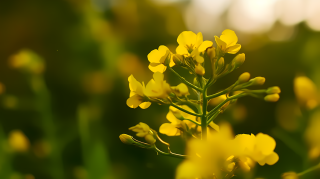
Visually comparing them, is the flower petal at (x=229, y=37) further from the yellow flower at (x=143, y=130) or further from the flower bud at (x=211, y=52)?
the yellow flower at (x=143, y=130)

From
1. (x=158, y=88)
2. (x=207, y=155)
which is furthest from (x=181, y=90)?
(x=207, y=155)

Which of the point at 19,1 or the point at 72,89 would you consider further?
the point at 19,1

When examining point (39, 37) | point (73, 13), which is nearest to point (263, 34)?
point (73, 13)

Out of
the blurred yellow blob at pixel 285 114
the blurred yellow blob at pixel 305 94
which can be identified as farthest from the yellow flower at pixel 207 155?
the blurred yellow blob at pixel 285 114

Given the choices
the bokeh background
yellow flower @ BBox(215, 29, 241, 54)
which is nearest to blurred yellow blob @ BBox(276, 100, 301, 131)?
the bokeh background

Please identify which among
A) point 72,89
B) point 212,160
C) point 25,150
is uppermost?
point 72,89

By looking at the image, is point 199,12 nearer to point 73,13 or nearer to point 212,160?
point 73,13

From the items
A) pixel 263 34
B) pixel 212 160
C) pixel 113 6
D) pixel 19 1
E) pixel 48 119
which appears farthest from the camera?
pixel 263 34
